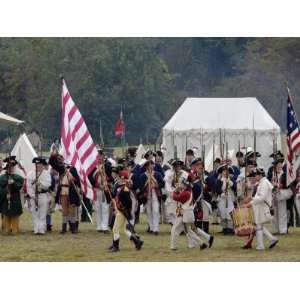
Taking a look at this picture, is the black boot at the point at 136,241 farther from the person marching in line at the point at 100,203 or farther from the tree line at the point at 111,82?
the tree line at the point at 111,82

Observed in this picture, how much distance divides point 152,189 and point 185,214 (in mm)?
3742

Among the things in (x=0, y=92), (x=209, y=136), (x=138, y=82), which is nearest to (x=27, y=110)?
(x=0, y=92)

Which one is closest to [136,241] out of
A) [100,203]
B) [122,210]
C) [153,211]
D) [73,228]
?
[122,210]

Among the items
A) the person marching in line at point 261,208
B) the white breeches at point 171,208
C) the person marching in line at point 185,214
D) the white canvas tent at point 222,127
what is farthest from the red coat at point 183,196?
the white canvas tent at point 222,127

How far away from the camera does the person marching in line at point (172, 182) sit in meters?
18.3

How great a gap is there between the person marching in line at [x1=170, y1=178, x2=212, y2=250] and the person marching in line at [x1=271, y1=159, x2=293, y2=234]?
3643mm

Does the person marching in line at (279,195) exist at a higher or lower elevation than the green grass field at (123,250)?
higher

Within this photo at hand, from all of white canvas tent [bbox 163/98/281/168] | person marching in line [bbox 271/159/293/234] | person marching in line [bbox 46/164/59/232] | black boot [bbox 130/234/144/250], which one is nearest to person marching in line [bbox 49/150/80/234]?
person marching in line [bbox 46/164/59/232]

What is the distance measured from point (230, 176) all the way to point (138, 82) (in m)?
32.8

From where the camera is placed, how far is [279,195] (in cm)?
2067

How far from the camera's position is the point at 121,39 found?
175 ft

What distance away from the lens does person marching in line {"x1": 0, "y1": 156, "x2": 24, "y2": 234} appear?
2061 centimetres

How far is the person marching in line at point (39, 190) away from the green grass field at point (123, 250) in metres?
0.39

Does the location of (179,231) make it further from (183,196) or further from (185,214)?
(183,196)
